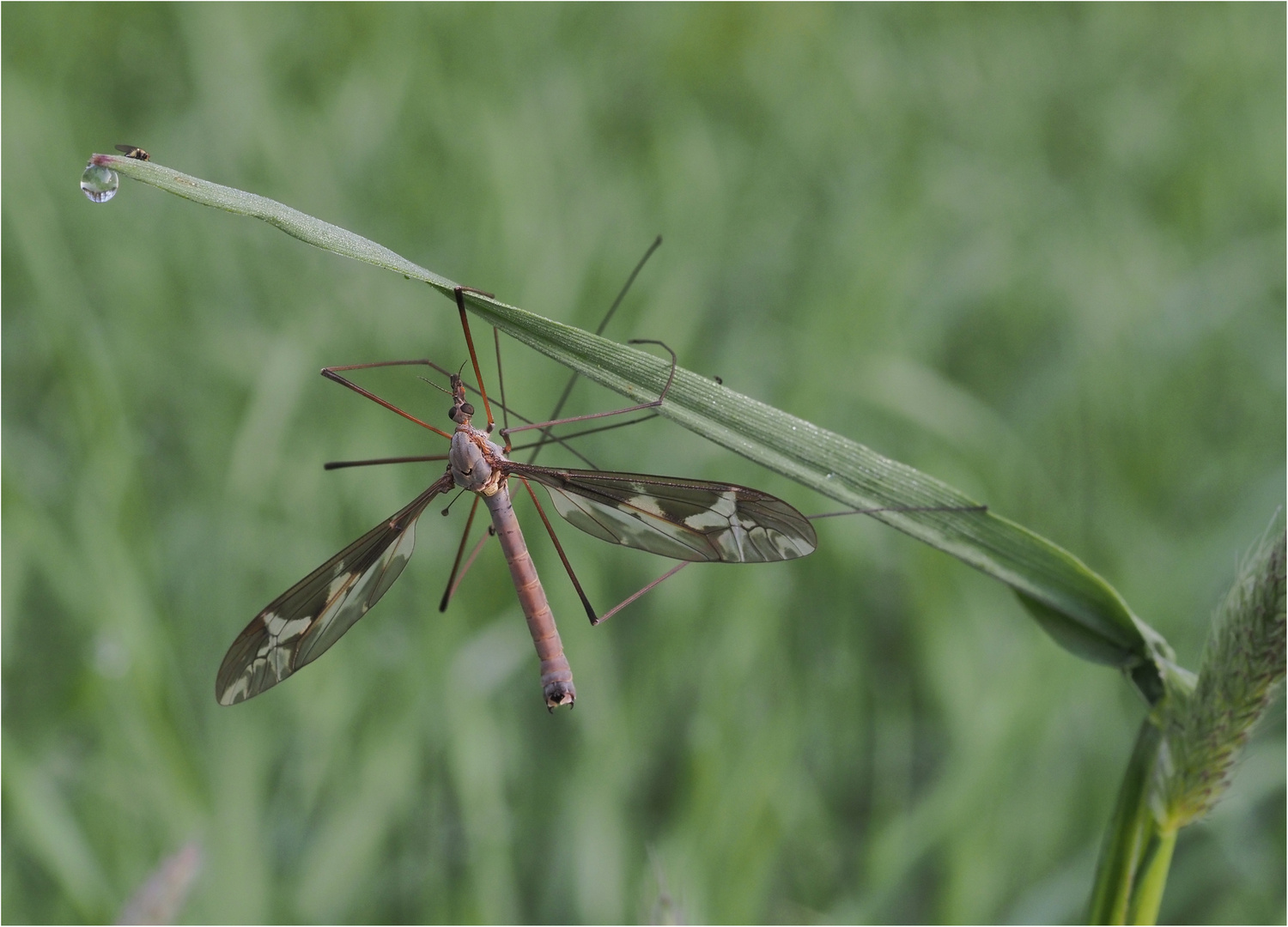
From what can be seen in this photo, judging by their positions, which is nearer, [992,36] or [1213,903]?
[1213,903]

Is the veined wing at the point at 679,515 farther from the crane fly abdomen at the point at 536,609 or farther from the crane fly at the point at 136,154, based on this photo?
the crane fly at the point at 136,154

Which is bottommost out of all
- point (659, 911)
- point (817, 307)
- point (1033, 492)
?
point (659, 911)

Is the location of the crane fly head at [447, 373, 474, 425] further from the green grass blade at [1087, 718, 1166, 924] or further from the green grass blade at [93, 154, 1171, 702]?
the green grass blade at [1087, 718, 1166, 924]

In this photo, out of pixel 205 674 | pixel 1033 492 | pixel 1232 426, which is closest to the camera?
pixel 205 674

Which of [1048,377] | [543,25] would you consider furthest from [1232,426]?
[543,25]

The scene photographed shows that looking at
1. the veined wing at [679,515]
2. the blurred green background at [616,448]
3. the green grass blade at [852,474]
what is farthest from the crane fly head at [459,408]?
the blurred green background at [616,448]

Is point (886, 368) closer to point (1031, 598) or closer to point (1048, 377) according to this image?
point (1048, 377)

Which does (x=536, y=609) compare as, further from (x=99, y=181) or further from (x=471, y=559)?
(x=99, y=181)

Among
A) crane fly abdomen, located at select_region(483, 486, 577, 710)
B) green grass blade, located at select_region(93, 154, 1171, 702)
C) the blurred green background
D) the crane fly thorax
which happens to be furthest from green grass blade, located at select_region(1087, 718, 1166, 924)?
the crane fly thorax
